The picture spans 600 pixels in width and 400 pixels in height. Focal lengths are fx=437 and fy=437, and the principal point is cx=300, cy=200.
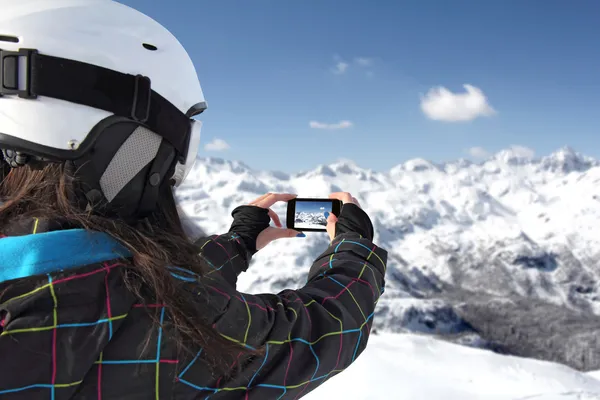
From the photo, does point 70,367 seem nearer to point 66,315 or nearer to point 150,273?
point 66,315

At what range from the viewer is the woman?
3.86 ft

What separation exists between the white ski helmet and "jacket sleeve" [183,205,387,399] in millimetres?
546

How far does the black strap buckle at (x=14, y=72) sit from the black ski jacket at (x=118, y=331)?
0.55 meters

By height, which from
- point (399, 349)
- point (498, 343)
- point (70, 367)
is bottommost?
point (498, 343)

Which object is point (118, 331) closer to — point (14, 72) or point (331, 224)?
point (14, 72)

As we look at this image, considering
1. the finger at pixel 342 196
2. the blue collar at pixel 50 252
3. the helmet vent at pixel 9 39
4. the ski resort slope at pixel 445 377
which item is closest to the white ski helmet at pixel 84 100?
the helmet vent at pixel 9 39

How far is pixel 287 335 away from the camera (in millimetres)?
1499

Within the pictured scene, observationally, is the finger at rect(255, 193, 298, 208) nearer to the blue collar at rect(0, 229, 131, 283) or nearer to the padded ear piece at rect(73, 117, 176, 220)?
the padded ear piece at rect(73, 117, 176, 220)

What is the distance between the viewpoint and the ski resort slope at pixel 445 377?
847 centimetres

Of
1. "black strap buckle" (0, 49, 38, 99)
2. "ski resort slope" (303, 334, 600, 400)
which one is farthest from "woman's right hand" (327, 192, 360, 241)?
"ski resort slope" (303, 334, 600, 400)

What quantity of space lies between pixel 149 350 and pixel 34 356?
292 mm

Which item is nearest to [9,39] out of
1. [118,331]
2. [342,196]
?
[118,331]

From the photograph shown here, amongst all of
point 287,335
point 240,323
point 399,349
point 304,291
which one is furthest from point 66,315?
point 399,349

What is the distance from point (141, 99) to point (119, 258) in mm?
624
